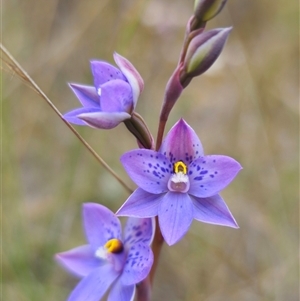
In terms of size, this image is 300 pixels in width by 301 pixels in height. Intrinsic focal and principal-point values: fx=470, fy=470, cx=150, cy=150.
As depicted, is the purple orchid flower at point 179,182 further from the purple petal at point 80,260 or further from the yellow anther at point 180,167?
the purple petal at point 80,260

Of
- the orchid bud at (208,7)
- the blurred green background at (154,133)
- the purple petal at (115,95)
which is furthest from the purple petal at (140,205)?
the blurred green background at (154,133)

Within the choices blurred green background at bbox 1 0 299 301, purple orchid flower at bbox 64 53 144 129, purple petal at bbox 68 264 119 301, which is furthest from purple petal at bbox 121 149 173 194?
blurred green background at bbox 1 0 299 301

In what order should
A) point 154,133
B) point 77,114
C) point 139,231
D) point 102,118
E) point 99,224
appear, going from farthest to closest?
point 154,133
point 99,224
point 139,231
point 77,114
point 102,118

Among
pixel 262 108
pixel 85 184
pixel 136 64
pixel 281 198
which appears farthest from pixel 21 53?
pixel 281 198

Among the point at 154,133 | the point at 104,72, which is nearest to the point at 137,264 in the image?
the point at 104,72

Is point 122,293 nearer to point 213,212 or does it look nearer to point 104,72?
point 213,212

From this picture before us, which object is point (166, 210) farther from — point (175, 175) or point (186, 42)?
point (186, 42)
